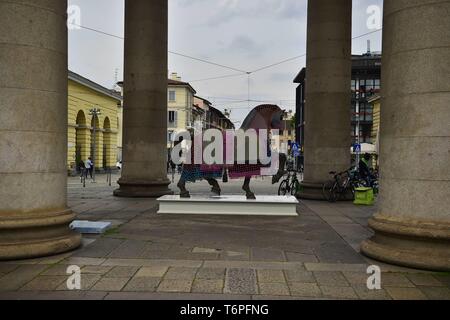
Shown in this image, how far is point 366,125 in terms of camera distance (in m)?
78.0

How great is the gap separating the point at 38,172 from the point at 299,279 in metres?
4.10

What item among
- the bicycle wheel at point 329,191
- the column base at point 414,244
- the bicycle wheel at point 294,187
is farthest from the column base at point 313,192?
the column base at point 414,244

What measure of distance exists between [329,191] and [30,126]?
11797mm

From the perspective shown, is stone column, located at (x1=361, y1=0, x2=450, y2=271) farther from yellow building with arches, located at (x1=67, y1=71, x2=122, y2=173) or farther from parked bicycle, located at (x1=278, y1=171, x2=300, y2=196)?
yellow building with arches, located at (x1=67, y1=71, x2=122, y2=173)

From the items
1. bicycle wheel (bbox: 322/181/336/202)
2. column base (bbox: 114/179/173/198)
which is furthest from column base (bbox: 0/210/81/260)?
bicycle wheel (bbox: 322/181/336/202)

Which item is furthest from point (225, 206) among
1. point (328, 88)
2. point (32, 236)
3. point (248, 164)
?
point (328, 88)

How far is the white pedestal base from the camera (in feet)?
43.3

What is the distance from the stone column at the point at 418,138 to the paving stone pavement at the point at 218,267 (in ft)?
1.45

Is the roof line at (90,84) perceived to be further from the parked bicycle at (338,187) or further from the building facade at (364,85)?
the building facade at (364,85)

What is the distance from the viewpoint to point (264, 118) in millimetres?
13695

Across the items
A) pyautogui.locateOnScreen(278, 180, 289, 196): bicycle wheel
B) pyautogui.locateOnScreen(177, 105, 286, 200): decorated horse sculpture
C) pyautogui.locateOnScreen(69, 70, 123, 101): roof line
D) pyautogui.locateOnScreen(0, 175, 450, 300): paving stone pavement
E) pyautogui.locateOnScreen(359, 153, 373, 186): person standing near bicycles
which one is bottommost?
pyautogui.locateOnScreen(0, 175, 450, 300): paving stone pavement

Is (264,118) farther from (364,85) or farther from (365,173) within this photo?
(364,85)

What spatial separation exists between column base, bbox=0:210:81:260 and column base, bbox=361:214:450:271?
4675 mm

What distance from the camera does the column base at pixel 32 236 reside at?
7504 mm
